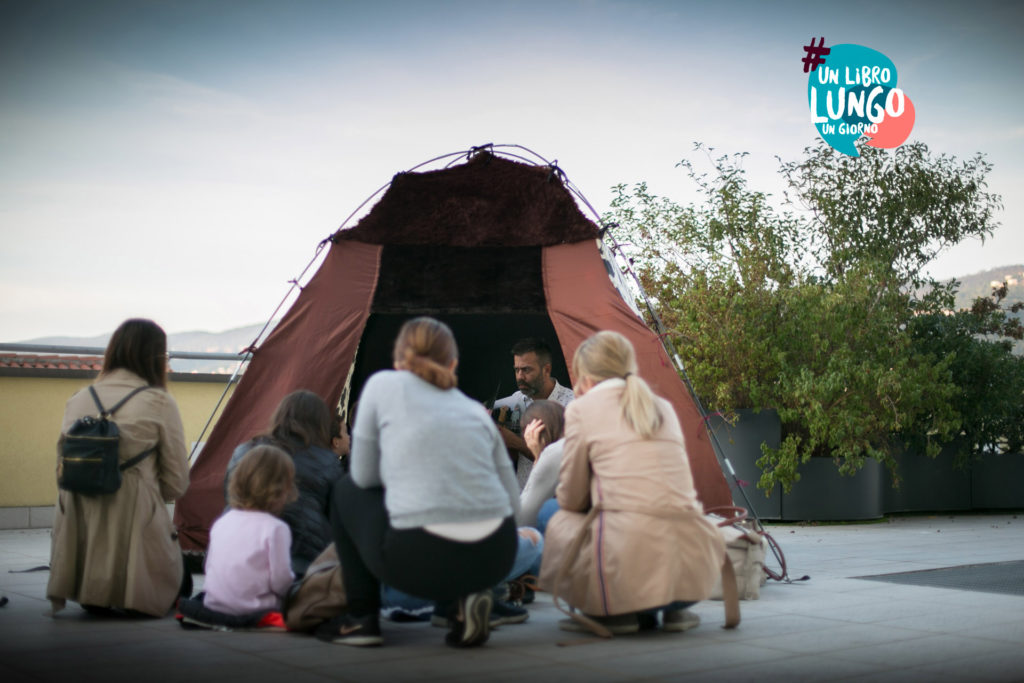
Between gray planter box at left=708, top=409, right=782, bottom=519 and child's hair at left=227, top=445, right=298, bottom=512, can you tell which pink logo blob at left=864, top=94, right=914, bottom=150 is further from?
child's hair at left=227, top=445, right=298, bottom=512

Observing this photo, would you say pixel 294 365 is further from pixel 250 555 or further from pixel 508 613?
pixel 508 613

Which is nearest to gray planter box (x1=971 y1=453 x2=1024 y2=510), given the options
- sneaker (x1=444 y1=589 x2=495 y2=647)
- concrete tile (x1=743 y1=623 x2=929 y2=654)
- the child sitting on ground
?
concrete tile (x1=743 y1=623 x2=929 y2=654)

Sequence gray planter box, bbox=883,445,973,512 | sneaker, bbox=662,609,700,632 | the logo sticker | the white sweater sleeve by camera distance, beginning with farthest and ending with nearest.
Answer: gray planter box, bbox=883,445,973,512 < the logo sticker < the white sweater sleeve < sneaker, bbox=662,609,700,632

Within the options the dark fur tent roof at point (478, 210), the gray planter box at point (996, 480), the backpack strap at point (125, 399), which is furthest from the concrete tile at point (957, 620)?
the gray planter box at point (996, 480)

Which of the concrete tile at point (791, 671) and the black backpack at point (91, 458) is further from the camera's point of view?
the black backpack at point (91, 458)

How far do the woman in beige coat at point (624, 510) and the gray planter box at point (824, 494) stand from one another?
567 centimetres

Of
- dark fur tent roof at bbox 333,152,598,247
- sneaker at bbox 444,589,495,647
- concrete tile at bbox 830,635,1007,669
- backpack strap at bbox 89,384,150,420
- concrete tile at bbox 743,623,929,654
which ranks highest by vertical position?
dark fur tent roof at bbox 333,152,598,247

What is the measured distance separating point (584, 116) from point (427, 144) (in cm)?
139

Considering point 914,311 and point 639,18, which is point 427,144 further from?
point 914,311

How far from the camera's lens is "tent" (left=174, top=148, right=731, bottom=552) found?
534 cm

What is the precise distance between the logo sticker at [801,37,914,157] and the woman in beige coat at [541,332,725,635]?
7.05 meters

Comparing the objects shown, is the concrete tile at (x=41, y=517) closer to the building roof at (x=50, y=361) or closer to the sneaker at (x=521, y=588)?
the building roof at (x=50, y=361)

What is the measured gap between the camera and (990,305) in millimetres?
10922

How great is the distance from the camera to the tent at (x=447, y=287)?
5336 millimetres
